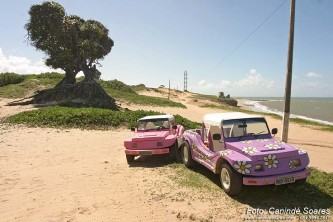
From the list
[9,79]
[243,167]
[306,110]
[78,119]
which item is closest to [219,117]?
[243,167]

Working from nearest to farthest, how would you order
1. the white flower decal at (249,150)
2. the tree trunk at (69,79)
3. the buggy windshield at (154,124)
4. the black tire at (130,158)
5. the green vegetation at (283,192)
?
the green vegetation at (283,192)
the white flower decal at (249,150)
the black tire at (130,158)
the buggy windshield at (154,124)
the tree trunk at (69,79)

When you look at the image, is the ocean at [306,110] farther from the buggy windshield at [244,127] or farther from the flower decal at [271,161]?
the flower decal at [271,161]

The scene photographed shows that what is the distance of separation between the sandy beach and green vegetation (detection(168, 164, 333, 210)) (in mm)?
369

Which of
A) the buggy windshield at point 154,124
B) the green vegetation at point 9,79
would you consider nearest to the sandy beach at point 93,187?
the buggy windshield at point 154,124

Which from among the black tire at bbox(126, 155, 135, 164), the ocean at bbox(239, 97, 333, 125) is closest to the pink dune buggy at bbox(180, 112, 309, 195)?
the black tire at bbox(126, 155, 135, 164)

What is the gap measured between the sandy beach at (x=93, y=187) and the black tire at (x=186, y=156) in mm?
612

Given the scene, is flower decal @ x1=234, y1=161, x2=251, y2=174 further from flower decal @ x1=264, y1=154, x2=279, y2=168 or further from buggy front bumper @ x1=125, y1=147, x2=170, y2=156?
buggy front bumper @ x1=125, y1=147, x2=170, y2=156

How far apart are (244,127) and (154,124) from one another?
494 cm

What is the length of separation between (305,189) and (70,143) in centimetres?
1121

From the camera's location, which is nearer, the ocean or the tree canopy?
the tree canopy

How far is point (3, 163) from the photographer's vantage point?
1276cm

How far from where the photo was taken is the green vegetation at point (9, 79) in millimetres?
43688

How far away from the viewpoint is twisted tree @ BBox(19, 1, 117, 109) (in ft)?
101

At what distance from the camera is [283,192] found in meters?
8.58
